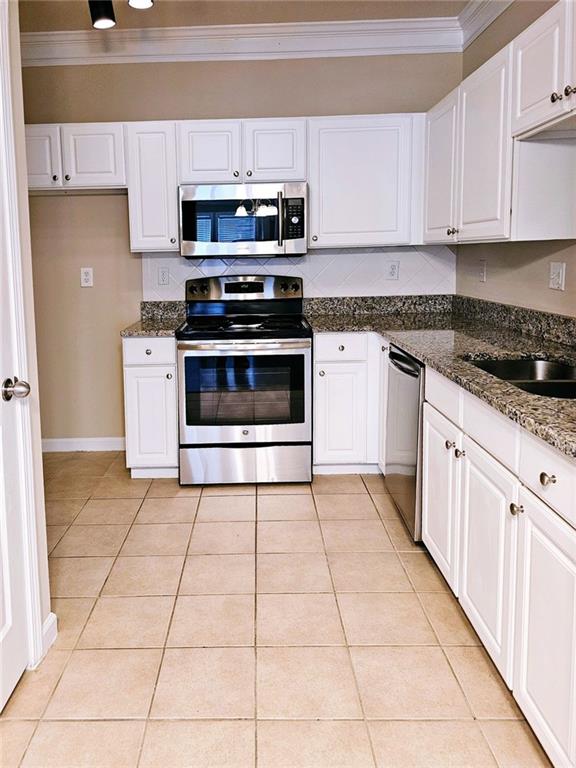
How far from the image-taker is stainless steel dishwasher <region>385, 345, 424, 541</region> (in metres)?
2.85

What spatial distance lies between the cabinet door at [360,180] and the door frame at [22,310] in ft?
6.70

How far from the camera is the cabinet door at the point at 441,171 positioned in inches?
130

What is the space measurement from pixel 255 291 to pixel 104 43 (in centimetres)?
167

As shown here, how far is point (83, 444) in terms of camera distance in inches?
177

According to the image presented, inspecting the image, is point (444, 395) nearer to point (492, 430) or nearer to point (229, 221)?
point (492, 430)

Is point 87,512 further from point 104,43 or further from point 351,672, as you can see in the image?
point 104,43

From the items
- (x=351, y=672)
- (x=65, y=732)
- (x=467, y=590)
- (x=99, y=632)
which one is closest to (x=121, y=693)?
(x=65, y=732)

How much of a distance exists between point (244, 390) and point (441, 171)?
1527 millimetres

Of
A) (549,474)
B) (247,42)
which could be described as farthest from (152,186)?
(549,474)

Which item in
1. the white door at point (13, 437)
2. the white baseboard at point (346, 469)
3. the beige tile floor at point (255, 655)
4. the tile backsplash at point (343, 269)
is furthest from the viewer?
the tile backsplash at point (343, 269)

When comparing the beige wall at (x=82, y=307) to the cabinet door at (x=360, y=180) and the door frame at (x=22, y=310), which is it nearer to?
the cabinet door at (x=360, y=180)

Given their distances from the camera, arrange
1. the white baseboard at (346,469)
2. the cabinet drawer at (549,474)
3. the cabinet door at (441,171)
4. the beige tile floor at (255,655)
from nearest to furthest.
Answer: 1. the cabinet drawer at (549,474)
2. the beige tile floor at (255,655)
3. the cabinet door at (441,171)
4. the white baseboard at (346,469)

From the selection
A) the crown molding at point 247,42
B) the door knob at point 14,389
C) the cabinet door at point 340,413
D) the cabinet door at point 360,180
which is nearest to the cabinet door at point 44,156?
the crown molding at point 247,42

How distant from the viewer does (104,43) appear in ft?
13.1
